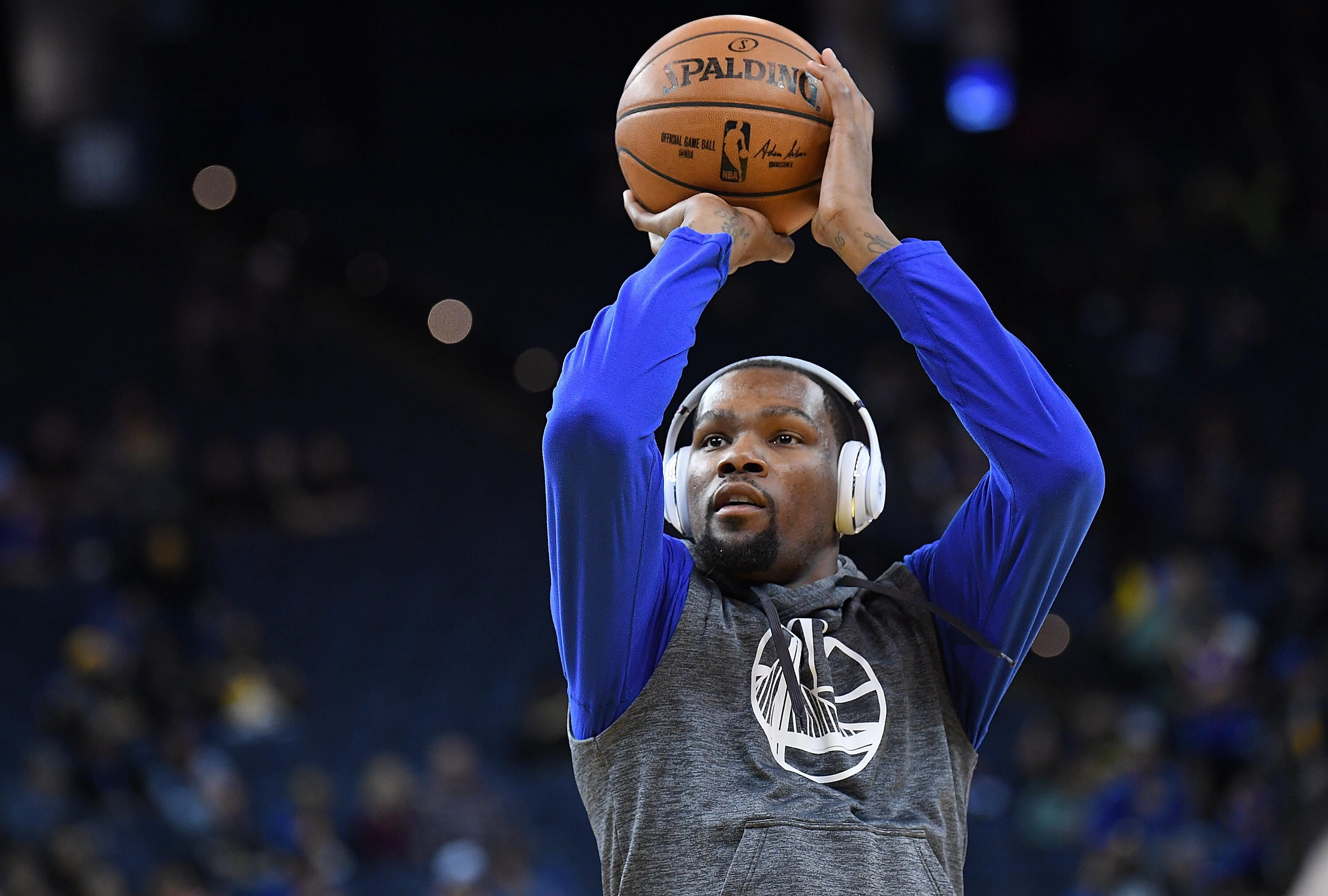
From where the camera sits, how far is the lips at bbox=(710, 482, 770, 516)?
2441 millimetres

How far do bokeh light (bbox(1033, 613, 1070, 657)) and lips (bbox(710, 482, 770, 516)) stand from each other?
7265 mm

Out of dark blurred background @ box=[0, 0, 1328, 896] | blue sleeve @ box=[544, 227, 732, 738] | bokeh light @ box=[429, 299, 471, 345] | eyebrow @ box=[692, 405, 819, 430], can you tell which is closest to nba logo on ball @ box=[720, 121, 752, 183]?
blue sleeve @ box=[544, 227, 732, 738]

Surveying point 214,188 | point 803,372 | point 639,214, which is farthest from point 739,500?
point 214,188

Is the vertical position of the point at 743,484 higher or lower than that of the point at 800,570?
higher

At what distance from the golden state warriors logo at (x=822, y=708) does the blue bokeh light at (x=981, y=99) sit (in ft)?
38.3

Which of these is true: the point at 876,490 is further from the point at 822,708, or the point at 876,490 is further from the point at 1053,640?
the point at 1053,640

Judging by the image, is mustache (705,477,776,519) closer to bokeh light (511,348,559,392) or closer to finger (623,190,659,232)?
finger (623,190,659,232)

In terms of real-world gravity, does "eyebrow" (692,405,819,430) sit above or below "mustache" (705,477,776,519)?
above

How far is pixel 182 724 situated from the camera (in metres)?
9.59

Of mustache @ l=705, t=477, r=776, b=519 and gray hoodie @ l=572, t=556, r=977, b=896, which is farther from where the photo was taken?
mustache @ l=705, t=477, r=776, b=519

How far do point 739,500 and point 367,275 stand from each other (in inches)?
463

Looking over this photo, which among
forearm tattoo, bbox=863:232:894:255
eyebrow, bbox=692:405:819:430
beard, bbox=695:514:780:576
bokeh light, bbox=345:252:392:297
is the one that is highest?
forearm tattoo, bbox=863:232:894:255

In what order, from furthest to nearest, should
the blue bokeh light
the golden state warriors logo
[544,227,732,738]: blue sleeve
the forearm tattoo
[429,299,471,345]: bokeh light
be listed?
1. the blue bokeh light
2. [429,299,471,345]: bokeh light
3. the forearm tattoo
4. the golden state warriors logo
5. [544,227,732,738]: blue sleeve

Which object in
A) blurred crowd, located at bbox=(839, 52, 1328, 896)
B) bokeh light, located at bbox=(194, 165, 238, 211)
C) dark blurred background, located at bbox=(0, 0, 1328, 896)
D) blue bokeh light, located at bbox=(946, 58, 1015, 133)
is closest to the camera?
blurred crowd, located at bbox=(839, 52, 1328, 896)
